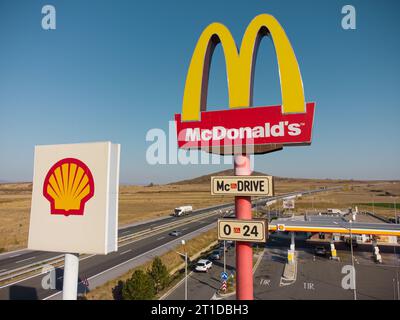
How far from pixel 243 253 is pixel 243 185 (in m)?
4.29

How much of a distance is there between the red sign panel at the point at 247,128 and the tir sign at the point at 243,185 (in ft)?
7.21

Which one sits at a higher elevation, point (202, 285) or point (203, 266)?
point (203, 266)

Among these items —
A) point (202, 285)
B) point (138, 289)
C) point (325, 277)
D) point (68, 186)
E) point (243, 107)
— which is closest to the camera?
point (68, 186)

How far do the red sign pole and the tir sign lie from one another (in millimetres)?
691

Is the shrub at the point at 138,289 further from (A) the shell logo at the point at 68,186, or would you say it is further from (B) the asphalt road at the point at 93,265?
(A) the shell logo at the point at 68,186

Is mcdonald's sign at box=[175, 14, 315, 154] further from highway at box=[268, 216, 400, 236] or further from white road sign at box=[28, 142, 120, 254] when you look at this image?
highway at box=[268, 216, 400, 236]

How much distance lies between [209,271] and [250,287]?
27867mm

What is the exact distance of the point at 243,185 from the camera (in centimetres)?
1825

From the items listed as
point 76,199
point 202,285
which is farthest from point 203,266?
point 76,199

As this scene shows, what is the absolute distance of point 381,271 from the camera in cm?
4397

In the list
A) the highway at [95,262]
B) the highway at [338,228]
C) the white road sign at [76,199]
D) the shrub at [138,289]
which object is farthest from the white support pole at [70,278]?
the highway at [338,228]

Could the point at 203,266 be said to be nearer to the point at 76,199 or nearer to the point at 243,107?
the point at 243,107

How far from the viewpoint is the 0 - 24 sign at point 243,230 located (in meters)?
17.7

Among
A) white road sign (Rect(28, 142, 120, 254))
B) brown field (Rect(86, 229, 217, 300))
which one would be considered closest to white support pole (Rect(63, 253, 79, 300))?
white road sign (Rect(28, 142, 120, 254))
